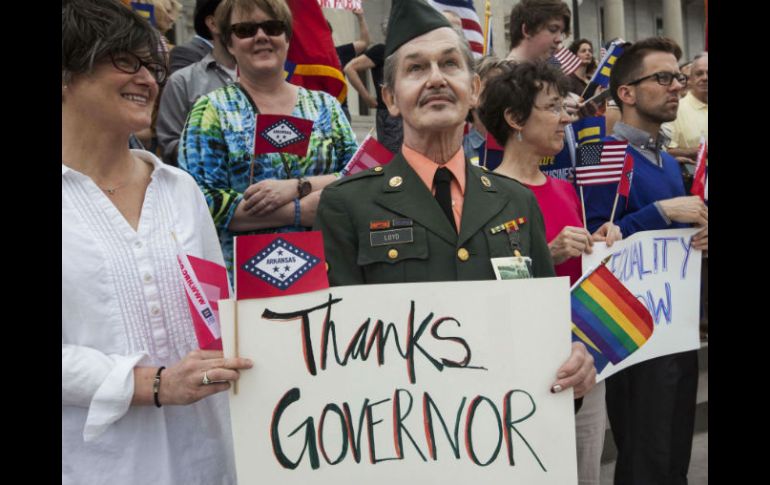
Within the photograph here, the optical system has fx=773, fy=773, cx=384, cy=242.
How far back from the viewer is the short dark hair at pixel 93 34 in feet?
6.92

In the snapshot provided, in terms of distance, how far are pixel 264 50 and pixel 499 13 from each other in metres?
13.8

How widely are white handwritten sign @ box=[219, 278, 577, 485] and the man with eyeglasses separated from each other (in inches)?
74.6

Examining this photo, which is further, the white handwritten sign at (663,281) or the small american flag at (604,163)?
the small american flag at (604,163)

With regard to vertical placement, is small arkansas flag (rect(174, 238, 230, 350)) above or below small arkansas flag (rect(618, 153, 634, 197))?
below

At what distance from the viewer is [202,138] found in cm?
Result: 320

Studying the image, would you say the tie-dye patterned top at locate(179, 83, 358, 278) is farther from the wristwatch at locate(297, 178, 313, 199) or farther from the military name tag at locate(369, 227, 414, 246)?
the military name tag at locate(369, 227, 414, 246)

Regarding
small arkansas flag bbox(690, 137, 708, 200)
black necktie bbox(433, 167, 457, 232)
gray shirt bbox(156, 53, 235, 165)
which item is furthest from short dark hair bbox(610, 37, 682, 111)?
black necktie bbox(433, 167, 457, 232)

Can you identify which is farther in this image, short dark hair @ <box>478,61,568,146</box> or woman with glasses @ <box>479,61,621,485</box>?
short dark hair @ <box>478,61,568,146</box>

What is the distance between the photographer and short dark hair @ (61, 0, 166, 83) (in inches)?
83.0

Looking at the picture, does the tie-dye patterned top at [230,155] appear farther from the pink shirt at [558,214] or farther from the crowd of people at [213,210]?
the pink shirt at [558,214]

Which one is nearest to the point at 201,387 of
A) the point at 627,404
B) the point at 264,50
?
the point at 264,50

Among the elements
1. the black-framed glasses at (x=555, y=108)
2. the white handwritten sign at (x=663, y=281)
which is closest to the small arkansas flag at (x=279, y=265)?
the white handwritten sign at (x=663, y=281)

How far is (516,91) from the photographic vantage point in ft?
12.0

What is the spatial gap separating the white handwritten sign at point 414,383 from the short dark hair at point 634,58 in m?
2.52
